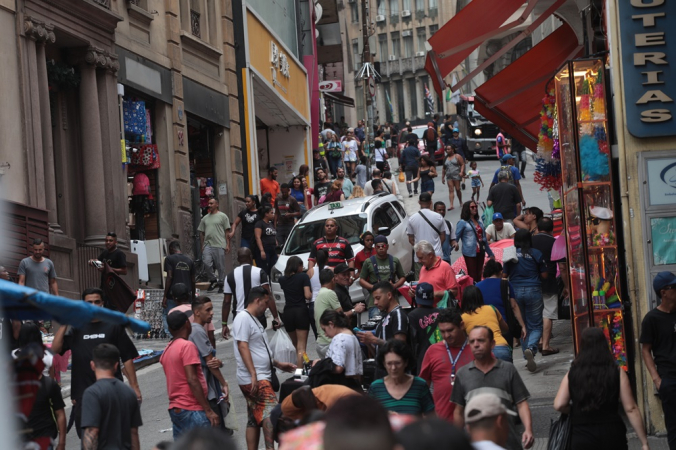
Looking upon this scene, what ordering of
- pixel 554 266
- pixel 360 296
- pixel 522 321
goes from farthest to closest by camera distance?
pixel 360 296, pixel 554 266, pixel 522 321

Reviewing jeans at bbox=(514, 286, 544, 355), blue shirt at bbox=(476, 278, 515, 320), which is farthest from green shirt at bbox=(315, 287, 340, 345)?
jeans at bbox=(514, 286, 544, 355)

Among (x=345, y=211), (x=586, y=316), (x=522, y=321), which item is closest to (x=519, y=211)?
(x=345, y=211)

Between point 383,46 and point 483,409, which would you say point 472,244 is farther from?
point 383,46

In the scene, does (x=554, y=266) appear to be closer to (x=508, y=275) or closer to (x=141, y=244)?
(x=508, y=275)

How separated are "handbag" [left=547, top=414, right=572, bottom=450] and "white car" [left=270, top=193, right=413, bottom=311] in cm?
1135

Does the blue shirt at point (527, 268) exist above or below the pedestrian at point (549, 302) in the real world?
above

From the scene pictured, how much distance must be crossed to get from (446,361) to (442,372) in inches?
3.7

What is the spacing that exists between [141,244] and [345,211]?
4312mm

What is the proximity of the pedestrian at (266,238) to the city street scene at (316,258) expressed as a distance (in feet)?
0.13

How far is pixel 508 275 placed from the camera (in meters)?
14.7

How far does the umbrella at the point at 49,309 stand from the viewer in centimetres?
455

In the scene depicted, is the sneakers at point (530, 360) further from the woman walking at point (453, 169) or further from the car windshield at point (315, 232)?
the woman walking at point (453, 169)

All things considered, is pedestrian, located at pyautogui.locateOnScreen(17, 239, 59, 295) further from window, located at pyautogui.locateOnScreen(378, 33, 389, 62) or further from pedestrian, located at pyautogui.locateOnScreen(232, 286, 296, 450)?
window, located at pyautogui.locateOnScreen(378, 33, 389, 62)

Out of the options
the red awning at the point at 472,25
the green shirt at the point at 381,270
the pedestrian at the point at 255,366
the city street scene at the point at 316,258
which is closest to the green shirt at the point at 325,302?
the city street scene at the point at 316,258
